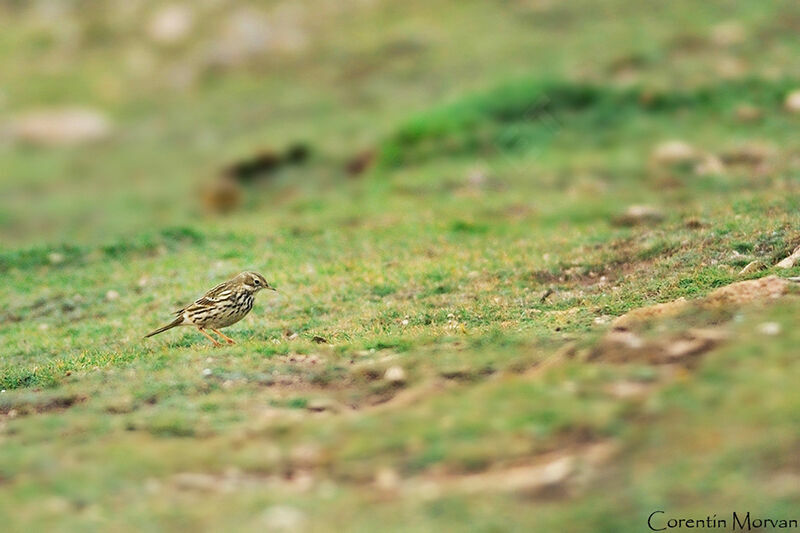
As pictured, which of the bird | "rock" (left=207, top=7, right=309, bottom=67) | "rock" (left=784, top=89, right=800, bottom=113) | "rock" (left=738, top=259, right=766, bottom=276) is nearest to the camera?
the bird

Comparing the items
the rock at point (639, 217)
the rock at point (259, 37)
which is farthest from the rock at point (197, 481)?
the rock at point (259, 37)

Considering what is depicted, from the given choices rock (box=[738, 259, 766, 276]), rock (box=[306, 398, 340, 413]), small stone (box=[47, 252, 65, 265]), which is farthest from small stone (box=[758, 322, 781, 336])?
small stone (box=[47, 252, 65, 265])

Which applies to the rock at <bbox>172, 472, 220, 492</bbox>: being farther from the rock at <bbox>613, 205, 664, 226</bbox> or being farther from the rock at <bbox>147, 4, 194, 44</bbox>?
the rock at <bbox>147, 4, 194, 44</bbox>

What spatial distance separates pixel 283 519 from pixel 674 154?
1956cm

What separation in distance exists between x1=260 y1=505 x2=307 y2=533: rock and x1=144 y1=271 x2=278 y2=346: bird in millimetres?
6257

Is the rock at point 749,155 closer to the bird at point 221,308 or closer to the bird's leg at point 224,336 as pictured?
the bird at point 221,308

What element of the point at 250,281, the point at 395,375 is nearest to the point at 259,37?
the point at 250,281

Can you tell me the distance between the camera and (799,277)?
12875 millimetres

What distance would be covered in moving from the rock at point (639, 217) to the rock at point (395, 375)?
362 inches

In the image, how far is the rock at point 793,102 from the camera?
27125mm

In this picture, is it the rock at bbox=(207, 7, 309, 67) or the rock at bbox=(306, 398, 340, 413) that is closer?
the rock at bbox=(306, 398, 340, 413)

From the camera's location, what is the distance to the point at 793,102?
27266mm

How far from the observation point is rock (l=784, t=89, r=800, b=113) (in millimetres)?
27125

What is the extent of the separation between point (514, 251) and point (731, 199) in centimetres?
514
